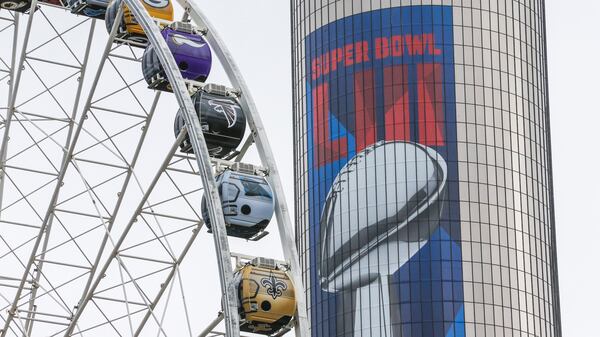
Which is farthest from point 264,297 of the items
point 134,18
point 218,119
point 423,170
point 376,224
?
point 423,170

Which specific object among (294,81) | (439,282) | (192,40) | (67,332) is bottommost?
(439,282)

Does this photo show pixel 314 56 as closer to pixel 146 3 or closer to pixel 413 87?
pixel 413 87

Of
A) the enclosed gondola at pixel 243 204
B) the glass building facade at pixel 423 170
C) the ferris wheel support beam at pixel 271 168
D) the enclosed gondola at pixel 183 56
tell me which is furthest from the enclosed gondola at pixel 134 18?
the glass building facade at pixel 423 170

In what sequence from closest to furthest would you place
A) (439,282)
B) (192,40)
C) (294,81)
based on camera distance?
(192,40), (439,282), (294,81)

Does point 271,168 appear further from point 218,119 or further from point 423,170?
point 423,170

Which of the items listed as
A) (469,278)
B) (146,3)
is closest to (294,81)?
(469,278)

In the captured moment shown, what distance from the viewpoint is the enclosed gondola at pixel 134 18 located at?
64125 millimetres

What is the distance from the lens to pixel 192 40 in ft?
206

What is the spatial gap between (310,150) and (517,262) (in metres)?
22.6

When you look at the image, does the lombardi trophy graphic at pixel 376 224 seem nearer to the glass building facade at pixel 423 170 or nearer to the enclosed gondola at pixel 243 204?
the glass building facade at pixel 423 170

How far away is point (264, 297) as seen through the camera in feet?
189

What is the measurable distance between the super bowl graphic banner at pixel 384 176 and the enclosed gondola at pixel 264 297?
11474 centimetres

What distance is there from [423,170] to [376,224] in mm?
7051

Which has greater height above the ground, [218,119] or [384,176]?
[218,119]
